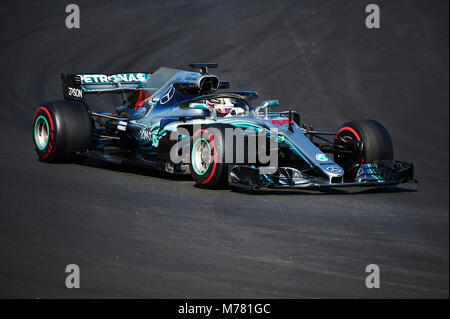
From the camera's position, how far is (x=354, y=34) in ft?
74.9

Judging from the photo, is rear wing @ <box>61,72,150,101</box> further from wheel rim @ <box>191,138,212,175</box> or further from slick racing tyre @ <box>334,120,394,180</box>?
slick racing tyre @ <box>334,120,394,180</box>

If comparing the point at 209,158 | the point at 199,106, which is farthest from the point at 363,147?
the point at 199,106

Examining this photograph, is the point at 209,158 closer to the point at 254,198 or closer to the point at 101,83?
the point at 254,198

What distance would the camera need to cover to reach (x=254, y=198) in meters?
10.0

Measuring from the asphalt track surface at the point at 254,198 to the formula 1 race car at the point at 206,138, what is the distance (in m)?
0.27

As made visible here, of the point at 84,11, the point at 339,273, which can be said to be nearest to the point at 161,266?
the point at 339,273

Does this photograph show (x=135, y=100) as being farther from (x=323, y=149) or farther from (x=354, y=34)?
(x=354, y=34)

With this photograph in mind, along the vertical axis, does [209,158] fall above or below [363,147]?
below

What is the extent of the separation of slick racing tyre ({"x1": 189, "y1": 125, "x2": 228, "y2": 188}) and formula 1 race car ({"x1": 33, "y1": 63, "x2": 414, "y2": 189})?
1 cm

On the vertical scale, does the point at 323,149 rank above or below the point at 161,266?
above

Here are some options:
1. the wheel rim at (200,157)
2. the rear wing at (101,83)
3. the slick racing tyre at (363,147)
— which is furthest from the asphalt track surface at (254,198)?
the rear wing at (101,83)

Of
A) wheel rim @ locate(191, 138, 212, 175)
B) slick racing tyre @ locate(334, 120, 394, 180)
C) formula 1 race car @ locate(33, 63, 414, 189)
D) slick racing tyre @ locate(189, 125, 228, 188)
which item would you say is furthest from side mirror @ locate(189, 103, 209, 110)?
slick racing tyre @ locate(334, 120, 394, 180)

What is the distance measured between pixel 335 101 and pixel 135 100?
676 cm

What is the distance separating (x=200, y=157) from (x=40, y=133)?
3424 mm
